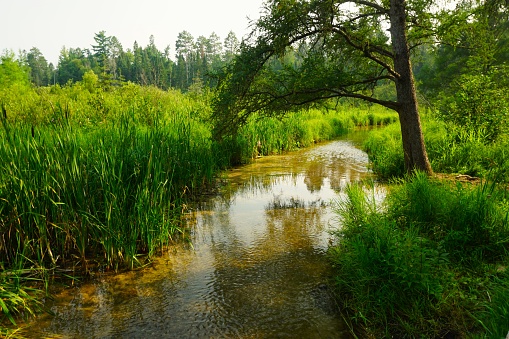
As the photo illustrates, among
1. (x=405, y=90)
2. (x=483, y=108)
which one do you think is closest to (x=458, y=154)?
(x=483, y=108)

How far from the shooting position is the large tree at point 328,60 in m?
6.09

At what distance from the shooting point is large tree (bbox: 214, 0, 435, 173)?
6.09 metres

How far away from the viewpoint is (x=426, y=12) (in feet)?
21.5

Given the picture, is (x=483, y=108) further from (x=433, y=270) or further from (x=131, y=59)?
(x=131, y=59)

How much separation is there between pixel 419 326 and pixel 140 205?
3.35 metres

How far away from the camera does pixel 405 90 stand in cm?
641

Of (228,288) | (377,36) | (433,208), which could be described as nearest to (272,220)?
(228,288)

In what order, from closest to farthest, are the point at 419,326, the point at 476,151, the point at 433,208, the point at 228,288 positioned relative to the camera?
the point at 419,326
the point at 228,288
the point at 433,208
the point at 476,151

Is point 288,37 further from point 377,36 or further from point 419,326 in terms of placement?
point 419,326

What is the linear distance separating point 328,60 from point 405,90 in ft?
5.98

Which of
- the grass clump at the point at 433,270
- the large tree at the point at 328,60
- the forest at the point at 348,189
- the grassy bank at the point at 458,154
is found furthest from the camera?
the grassy bank at the point at 458,154

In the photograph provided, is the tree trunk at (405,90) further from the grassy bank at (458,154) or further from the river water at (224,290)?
the river water at (224,290)

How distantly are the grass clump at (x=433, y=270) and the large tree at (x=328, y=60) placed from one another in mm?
3043

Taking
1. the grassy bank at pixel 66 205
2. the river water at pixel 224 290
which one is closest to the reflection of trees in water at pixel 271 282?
the river water at pixel 224 290
